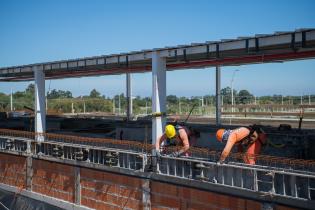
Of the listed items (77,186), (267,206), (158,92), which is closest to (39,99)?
(77,186)

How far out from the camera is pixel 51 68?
50.6 feet

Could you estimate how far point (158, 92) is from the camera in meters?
11.5

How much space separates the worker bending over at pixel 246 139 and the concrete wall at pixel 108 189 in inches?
44.8

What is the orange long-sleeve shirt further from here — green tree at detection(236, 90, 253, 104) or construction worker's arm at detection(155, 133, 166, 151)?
green tree at detection(236, 90, 253, 104)

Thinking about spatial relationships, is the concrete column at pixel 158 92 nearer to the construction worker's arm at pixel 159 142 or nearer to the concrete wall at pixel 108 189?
the construction worker's arm at pixel 159 142

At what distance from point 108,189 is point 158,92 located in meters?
3.51

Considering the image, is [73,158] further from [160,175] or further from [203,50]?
[203,50]

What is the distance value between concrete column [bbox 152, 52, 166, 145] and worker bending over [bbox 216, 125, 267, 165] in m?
2.73

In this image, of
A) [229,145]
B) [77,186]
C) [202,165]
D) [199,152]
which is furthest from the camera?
[77,186]

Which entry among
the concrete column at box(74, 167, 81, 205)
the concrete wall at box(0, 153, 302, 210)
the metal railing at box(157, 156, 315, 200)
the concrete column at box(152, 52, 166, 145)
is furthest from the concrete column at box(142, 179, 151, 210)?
Result: the concrete column at box(74, 167, 81, 205)

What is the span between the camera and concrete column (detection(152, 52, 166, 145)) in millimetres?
11414

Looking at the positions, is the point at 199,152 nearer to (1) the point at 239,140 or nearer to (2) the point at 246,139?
(2) the point at 246,139

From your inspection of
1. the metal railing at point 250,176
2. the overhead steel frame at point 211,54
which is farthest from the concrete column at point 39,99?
the metal railing at point 250,176

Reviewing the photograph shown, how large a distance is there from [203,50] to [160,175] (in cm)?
374
